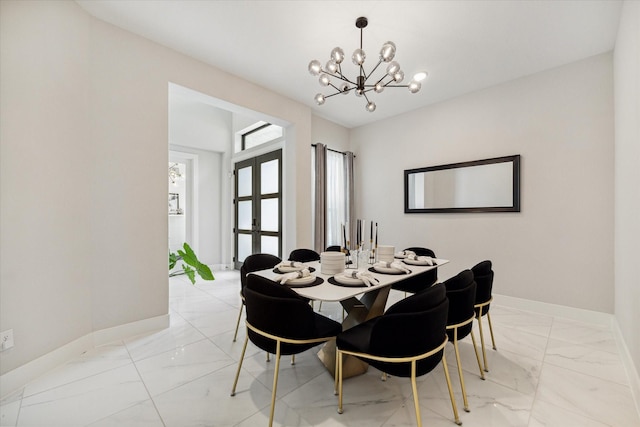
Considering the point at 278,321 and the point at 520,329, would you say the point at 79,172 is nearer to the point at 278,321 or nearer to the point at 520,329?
the point at 278,321

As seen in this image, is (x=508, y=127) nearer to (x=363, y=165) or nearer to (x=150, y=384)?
(x=363, y=165)

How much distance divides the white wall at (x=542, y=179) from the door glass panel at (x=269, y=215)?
2.41 m

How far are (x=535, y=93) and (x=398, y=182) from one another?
6.72ft

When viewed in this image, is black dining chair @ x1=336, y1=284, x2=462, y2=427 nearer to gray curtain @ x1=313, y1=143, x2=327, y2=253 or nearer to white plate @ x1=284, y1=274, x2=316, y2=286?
white plate @ x1=284, y1=274, x2=316, y2=286

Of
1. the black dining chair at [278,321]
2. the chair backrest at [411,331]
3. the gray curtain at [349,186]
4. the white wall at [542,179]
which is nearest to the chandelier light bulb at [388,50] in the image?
the chair backrest at [411,331]

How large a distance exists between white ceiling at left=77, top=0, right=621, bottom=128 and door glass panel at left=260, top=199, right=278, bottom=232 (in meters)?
2.17

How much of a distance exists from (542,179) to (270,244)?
13.2 ft

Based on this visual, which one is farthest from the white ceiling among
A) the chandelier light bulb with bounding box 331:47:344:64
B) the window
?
the window

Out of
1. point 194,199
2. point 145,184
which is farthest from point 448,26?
point 194,199

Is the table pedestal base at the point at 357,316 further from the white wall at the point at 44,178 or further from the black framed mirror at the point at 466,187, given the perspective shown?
the black framed mirror at the point at 466,187

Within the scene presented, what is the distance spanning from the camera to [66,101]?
2203mm

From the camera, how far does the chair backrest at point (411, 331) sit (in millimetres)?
1312

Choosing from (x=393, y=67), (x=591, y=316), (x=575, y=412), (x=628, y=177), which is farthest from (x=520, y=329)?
(x=393, y=67)

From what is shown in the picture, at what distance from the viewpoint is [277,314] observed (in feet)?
4.92
